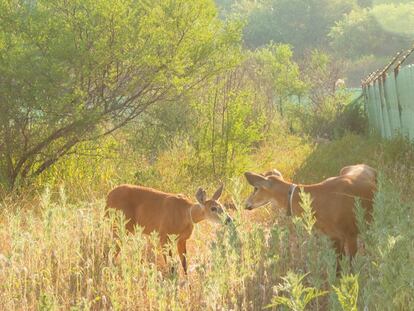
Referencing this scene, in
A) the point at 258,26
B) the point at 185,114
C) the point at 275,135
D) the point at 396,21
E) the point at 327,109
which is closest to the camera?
the point at 185,114

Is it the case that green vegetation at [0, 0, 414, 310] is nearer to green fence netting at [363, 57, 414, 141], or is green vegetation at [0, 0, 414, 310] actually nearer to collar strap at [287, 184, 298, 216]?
collar strap at [287, 184, 298, 216]

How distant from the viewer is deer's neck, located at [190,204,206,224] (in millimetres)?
6098

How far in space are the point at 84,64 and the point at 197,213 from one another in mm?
3985

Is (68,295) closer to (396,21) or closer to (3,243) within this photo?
(3,243)

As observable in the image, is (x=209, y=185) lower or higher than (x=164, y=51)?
lower

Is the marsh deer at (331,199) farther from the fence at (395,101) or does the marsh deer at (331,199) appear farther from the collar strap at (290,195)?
the fence at (395,101)

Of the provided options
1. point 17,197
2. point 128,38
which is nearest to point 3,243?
point 17,197

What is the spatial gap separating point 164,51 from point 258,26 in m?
63.7

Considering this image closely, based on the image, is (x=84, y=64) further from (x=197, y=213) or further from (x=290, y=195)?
(x=290, y=195)

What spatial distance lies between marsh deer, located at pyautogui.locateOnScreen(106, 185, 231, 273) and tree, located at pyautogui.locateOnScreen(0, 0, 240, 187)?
109 inches

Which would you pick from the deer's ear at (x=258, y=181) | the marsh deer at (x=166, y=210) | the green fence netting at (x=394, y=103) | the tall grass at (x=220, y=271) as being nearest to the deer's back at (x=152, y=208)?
the marsh deer at (x=166, y=210)

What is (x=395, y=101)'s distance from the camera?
1205 cm

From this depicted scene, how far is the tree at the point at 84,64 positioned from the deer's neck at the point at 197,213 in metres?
3.40

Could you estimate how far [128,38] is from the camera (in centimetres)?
946
